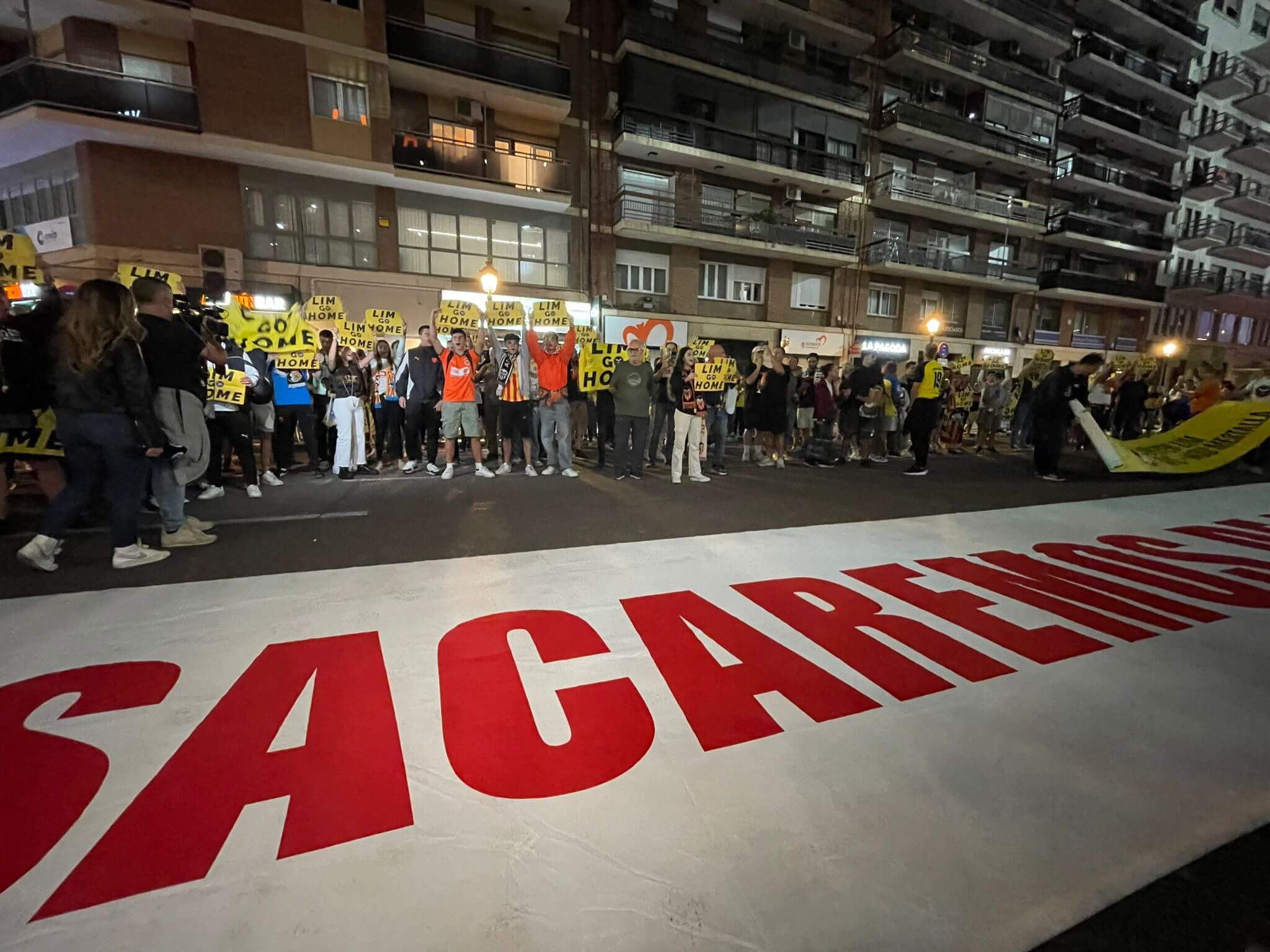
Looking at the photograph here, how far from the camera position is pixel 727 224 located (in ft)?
64.7

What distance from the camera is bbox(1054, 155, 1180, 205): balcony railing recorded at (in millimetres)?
25875

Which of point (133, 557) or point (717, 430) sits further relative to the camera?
point (717, 430)

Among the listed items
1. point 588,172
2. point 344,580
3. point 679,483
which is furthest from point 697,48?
point 344,580

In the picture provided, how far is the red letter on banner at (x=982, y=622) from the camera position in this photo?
116 inches

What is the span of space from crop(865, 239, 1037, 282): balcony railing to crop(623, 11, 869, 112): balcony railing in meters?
5.20

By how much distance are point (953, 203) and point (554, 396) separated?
2381 centimetres

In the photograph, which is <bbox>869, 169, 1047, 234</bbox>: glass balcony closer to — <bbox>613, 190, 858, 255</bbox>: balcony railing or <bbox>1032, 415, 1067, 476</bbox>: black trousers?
<bbox>613, 190, 858, 255</bbox>: balcony railing

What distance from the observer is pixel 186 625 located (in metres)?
2.96

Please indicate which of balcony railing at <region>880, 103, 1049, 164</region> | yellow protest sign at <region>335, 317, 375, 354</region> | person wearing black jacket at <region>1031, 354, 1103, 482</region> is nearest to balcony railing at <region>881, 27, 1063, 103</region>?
balcony railing at <region>880, 103, 1049, 164</region>

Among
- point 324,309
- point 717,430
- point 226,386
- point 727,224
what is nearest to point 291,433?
point 324,309

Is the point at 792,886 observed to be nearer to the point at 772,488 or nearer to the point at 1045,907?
the point at 1045,907

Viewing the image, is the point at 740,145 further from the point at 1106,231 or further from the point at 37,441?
the point at 1106,231

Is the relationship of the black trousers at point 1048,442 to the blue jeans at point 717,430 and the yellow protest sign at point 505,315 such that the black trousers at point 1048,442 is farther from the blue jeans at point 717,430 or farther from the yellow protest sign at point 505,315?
the yellow protest sign at point 505,315

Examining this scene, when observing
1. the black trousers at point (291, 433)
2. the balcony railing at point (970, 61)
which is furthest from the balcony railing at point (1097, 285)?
the black trousers at point (291, 433)
